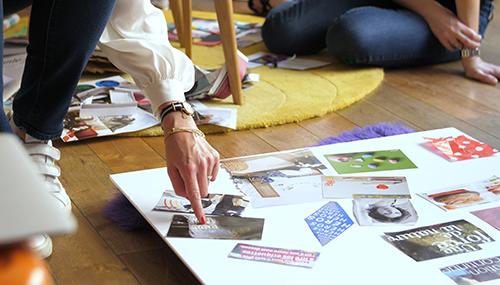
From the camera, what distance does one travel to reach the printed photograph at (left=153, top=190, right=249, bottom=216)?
4.42 feet

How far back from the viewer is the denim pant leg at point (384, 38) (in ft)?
7.45

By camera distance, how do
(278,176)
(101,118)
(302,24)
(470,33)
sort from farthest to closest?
(302,24)
(470,33)
(101,118)
(278,176)

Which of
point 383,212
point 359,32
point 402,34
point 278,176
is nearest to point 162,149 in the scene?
point 278,176

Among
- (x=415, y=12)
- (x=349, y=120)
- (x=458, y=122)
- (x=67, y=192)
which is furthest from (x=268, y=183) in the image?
(x=415, y=12)

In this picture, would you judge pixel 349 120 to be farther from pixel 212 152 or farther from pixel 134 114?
pixel 212 152

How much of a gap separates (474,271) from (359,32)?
46.8 inches

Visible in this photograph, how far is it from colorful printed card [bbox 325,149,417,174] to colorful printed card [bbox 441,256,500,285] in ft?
1.15

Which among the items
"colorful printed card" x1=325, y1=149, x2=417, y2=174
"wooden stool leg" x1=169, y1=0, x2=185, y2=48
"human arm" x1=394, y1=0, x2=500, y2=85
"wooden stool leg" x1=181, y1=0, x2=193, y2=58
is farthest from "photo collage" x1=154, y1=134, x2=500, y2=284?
"wooden stool leg" x1=169, y1=0, x2=185, y2=48

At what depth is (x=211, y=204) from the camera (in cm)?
137

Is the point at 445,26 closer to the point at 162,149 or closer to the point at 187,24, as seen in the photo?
the point at 187,24

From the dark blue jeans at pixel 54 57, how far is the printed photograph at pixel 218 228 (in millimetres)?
267

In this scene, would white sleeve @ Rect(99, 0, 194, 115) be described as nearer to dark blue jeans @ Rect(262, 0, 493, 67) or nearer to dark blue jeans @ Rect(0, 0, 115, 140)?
dark blue jeans @ Rect(0, 0, 115, 140)

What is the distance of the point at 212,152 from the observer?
1.24 metres

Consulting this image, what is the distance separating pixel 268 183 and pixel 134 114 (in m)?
0.55
